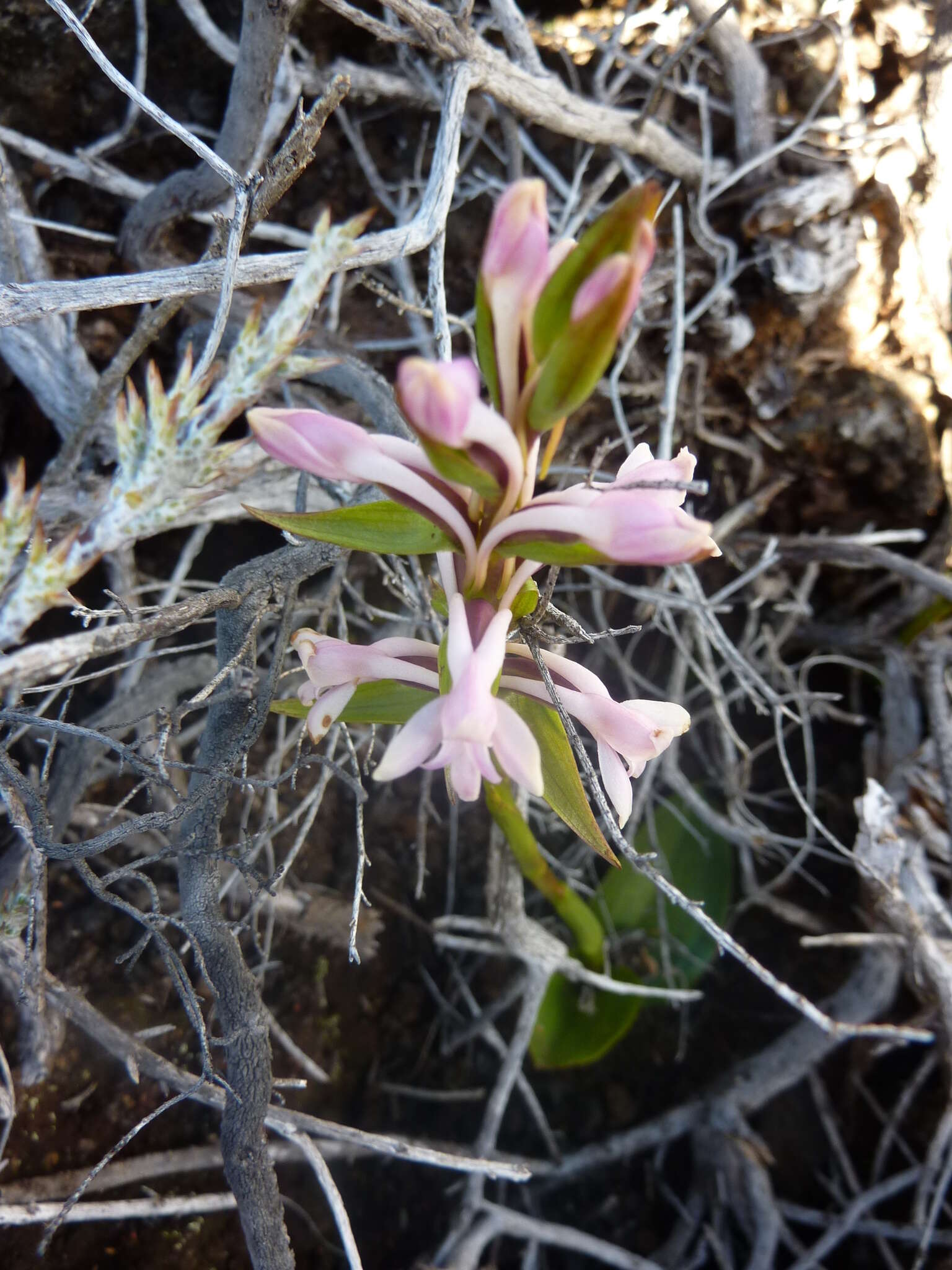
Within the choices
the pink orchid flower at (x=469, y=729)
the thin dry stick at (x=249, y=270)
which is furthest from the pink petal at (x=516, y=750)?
the thin dry stick at (x=249, y=270)

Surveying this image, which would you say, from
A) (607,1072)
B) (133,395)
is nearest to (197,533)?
(133,395)

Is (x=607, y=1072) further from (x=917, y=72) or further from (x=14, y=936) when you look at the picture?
(x=917, y=72)

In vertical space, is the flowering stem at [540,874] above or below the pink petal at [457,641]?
below

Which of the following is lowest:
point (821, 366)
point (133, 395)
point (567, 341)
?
point (133, 395)

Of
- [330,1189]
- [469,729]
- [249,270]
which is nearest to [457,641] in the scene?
[469,729]

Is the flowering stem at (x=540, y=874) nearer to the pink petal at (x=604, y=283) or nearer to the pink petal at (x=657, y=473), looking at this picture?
the pink petal at (x=657, y=473)

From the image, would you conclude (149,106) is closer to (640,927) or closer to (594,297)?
(594,297)

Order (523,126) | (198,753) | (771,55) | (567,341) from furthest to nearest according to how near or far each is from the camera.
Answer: (771,55), (523,126), (198,753), (567,341)

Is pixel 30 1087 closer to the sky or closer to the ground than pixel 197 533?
closer to the ground
